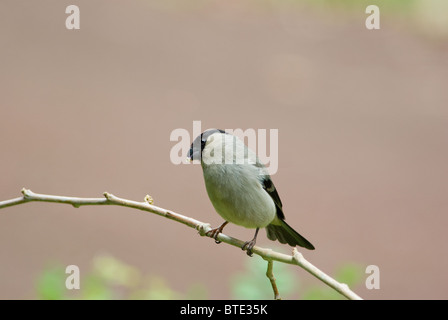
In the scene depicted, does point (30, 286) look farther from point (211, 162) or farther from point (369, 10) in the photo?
point (369, 10)

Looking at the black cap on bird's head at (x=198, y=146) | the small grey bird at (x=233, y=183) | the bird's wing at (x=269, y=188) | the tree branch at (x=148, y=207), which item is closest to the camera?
the tree branch at (x=148, y=207)

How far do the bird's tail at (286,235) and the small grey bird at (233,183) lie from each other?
144mm

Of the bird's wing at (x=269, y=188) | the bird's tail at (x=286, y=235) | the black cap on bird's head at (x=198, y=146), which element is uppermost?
the black cap on bird's head at (x=198, y=146)

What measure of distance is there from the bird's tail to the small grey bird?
0.14 m

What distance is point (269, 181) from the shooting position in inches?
73.9

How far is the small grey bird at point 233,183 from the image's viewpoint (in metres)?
1.72

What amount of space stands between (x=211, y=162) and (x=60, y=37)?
3.72 metres

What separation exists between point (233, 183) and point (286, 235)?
1.17ft

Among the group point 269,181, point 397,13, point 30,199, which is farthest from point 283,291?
point 397,13

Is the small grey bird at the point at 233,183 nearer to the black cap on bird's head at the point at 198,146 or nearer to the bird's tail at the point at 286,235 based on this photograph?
the black cap on bird's head at the point at 198,146

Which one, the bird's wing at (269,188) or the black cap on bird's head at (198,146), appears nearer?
the black cap on bird's head at (198,146)

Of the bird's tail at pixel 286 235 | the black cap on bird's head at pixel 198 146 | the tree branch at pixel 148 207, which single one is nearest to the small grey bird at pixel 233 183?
the black cap on bird's head at pixel 198 146

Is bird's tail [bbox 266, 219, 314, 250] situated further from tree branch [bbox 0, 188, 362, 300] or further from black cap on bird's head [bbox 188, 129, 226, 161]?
tree branch [bbox 0, 188, 362, 300]

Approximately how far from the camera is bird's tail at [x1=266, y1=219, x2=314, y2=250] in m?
1.95
